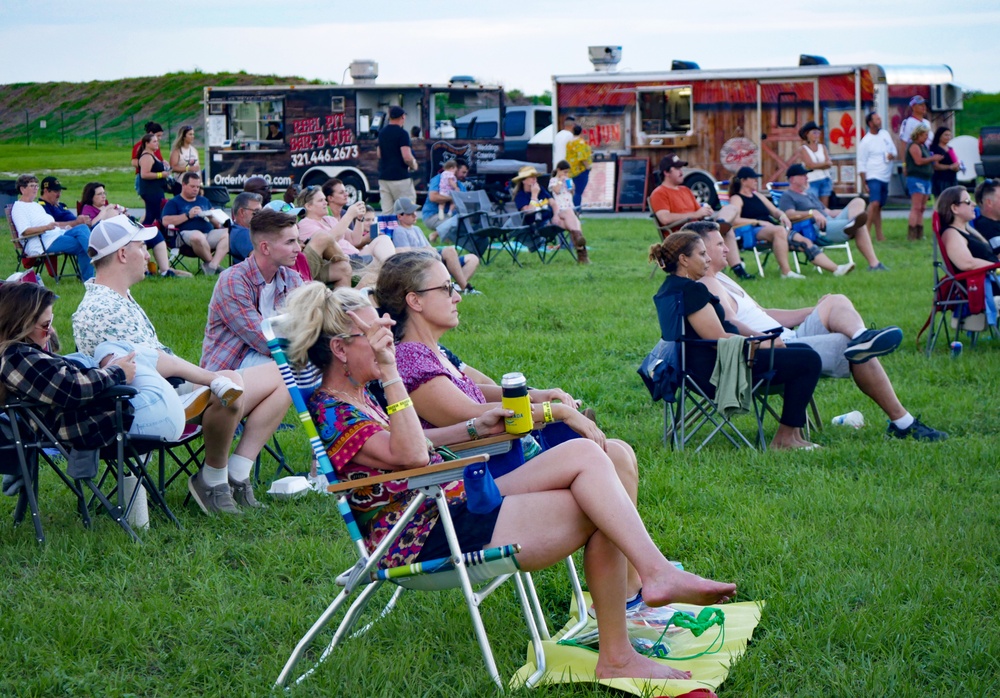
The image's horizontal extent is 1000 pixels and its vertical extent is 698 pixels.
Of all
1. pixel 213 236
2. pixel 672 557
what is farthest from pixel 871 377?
pixel 213 236

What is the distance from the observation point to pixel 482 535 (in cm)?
285

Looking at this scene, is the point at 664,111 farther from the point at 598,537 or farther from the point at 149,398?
the point at 598,537

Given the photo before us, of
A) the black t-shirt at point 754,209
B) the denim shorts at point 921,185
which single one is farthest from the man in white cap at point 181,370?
the denim shorts at point 921,185

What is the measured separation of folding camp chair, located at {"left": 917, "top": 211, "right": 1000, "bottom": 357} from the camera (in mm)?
7172

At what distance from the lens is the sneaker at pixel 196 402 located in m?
4.30

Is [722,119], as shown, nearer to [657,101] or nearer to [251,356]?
[657,101]

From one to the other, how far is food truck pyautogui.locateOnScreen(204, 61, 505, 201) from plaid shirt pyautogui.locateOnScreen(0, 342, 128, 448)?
1643 cm

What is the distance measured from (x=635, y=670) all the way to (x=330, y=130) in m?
18.6

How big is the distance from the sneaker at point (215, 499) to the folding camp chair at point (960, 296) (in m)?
4.90

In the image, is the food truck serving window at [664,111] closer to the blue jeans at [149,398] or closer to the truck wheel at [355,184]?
the truck wheel at [355,184]

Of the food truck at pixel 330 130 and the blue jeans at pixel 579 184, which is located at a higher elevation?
the food truck at pixel 330 130

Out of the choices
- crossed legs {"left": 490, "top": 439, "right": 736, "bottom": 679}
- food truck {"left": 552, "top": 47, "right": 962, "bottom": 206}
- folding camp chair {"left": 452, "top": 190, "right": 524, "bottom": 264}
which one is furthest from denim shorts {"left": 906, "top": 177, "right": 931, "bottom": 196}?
crossed legs {"left": 490, "top": 439, "right": 736, "bottom": 679}

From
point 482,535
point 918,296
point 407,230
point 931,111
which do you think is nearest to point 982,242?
point 918,296

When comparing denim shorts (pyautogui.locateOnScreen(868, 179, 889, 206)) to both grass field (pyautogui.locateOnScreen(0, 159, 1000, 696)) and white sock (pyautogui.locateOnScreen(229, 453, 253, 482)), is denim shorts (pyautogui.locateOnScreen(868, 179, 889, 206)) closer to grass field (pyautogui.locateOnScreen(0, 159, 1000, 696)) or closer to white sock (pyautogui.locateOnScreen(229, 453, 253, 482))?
grass field (pyautogui.locateOnScreen(0, 159, 1000, 696))
